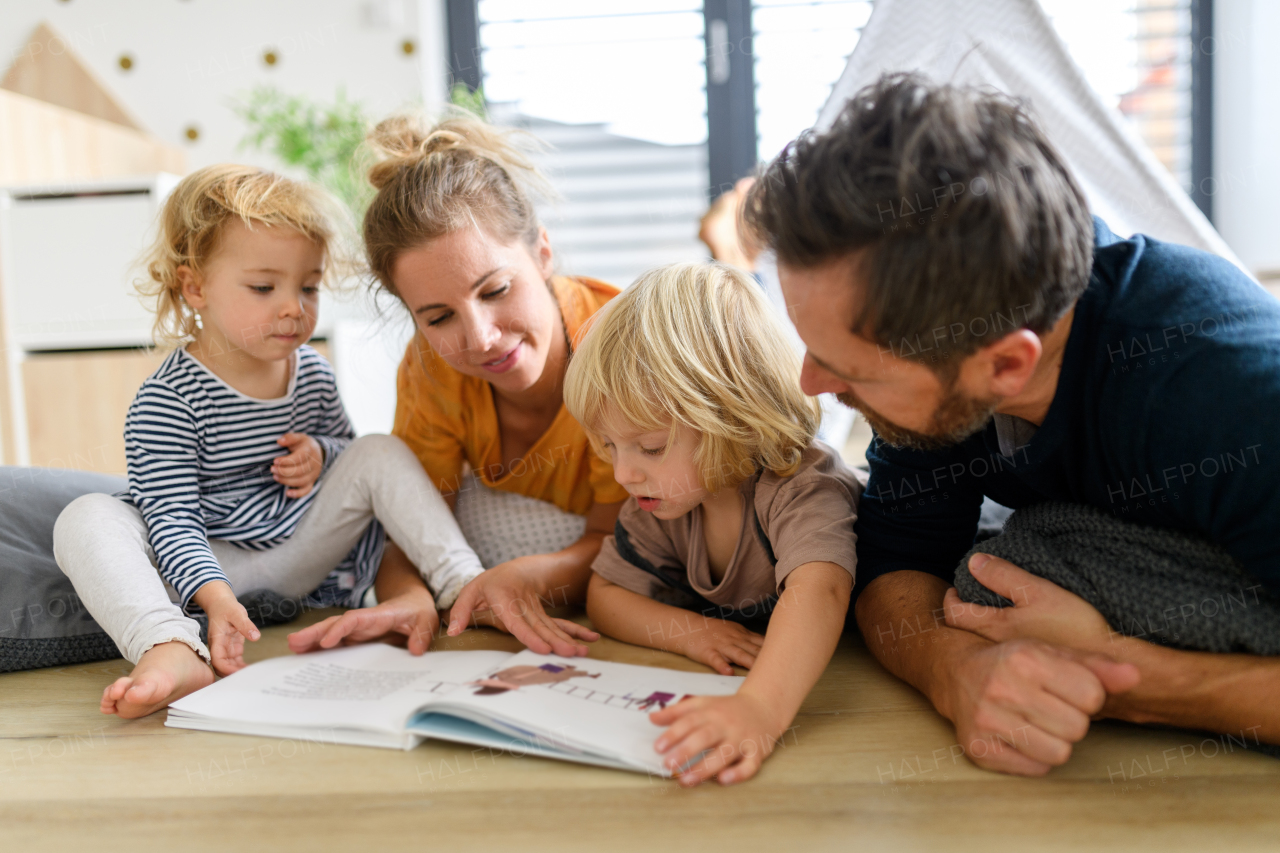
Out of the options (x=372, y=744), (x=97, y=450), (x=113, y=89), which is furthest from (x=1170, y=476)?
(x=113, y=89)

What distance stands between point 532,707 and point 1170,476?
0.51 m

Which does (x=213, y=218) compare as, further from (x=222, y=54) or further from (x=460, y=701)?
(x=222, y=54)

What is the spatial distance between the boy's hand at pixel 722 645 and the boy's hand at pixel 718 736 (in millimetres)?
183

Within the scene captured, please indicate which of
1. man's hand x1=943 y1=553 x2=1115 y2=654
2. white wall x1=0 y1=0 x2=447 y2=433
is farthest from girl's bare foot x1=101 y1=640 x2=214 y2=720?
white wall x1=0 y1=0 x2=447 y2=433

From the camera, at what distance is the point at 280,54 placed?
2.70 m

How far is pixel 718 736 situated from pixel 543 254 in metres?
0.72

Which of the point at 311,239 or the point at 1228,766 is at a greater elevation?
the point at 311,239

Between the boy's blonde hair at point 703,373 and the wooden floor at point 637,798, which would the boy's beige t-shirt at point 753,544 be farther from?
the wooden floor at point 637,798

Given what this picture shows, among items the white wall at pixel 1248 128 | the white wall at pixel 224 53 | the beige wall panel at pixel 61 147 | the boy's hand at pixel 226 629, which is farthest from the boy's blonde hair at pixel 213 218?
the white wall at pixel 1248 128

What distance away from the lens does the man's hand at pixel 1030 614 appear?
0.72m

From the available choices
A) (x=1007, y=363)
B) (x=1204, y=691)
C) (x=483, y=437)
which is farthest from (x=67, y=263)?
(x=1204, y=691)

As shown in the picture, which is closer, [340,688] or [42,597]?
[340,688]

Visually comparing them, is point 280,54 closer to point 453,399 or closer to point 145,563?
point 453,399

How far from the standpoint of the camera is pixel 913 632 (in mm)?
827
